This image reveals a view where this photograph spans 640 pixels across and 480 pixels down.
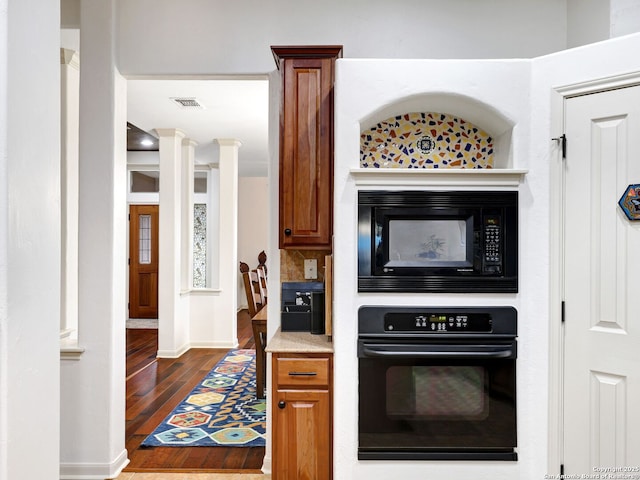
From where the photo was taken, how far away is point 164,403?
4.08 metres

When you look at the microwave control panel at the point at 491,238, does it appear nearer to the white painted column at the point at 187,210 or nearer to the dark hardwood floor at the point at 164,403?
the dark hardwood floor at the point at 164,403

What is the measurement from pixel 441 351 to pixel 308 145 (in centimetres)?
128

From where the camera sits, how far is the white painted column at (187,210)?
631 cm

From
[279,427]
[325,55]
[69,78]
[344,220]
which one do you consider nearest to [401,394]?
[279,427]

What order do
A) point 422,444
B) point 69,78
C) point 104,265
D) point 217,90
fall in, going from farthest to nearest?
point 217,90, point 69,78, point 104,265, point 422,444

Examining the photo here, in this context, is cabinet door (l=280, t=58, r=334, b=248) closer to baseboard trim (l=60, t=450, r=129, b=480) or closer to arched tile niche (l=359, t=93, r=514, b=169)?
arched tile niche (l=359, t=93, r=514, b=169)

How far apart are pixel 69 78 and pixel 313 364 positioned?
2599 millimetres

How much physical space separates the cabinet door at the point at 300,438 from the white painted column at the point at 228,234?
4095 mm

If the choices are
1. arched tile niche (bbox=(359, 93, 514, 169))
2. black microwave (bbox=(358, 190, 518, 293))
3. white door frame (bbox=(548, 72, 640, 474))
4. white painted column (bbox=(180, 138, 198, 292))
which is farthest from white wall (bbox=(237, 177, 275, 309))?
white door frame (bbox=(548, 72, 640, 474))

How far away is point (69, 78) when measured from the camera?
3195mm

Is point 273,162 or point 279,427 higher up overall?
point 273,162
